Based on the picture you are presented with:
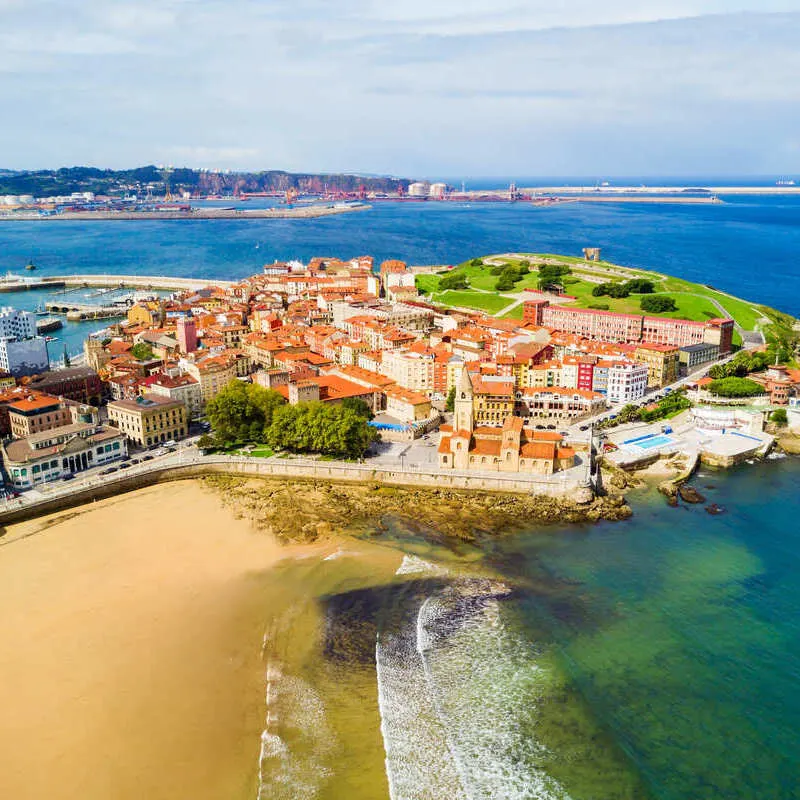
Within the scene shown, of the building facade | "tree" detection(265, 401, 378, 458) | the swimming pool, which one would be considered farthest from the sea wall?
the swimming pool

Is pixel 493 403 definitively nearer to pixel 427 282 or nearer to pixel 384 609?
pixel 384 609

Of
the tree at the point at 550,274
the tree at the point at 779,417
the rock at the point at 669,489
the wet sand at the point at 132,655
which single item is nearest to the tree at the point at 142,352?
the wet sand at the point at 132,655

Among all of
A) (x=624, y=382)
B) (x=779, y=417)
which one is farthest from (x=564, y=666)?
(x=779, y=417)

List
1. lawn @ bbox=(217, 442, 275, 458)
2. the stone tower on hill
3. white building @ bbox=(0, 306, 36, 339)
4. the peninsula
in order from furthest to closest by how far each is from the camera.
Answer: white building @ bbox=(0, 306, 36, 339) → lawn @ bbox=(217, 442, 275, 458) → the stone tower on hill → the peninsula

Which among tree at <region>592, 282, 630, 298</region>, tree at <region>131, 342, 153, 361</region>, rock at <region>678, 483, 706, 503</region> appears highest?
tree at <region>592, 282, 630, 298</region>

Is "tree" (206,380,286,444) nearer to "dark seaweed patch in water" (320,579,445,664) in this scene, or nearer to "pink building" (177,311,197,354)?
"dark seaweed patch in water" (320,579,445,664)

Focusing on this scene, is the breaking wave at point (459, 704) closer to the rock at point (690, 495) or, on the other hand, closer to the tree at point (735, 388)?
the rock at point (690, 495)

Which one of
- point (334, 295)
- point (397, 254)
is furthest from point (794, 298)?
point (397, 254)
